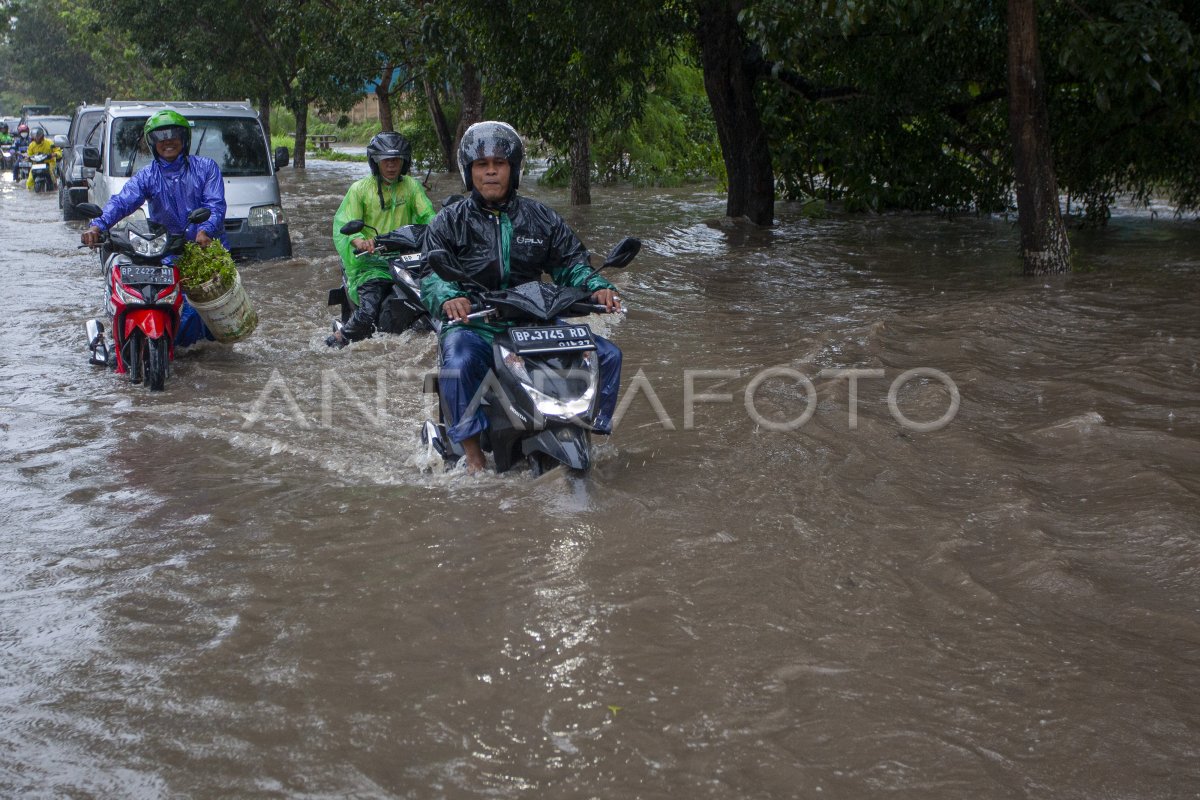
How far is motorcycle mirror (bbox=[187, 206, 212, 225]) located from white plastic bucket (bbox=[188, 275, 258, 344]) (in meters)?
0.50

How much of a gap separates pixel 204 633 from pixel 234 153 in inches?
456

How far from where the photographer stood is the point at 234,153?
48.1ft

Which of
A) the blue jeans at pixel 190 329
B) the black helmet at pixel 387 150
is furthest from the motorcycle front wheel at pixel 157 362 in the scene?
the black helmet at pixel 387 150

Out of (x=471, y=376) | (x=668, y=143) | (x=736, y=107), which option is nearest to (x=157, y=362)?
(x=471, y=376)

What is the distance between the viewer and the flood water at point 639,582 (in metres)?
3.33

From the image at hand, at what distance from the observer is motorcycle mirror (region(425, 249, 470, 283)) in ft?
16.9

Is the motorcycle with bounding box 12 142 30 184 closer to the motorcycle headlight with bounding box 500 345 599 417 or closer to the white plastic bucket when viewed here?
the white plastic bucket

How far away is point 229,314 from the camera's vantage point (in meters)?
8.45

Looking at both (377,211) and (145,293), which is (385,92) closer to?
(377,211)

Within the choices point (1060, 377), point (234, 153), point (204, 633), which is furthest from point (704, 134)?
point (204, 633)

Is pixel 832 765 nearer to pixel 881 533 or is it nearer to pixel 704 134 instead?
pixel 881 533

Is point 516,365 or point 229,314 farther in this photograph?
point 229,314

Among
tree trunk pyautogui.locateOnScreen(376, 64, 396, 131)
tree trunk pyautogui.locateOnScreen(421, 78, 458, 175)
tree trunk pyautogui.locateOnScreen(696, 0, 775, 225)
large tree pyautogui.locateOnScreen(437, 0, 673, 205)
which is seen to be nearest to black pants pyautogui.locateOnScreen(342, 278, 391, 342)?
large tree pyautogui.locateOnScreen(437, 0, 673, 205)

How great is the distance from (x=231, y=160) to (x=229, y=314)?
22.3 feet
